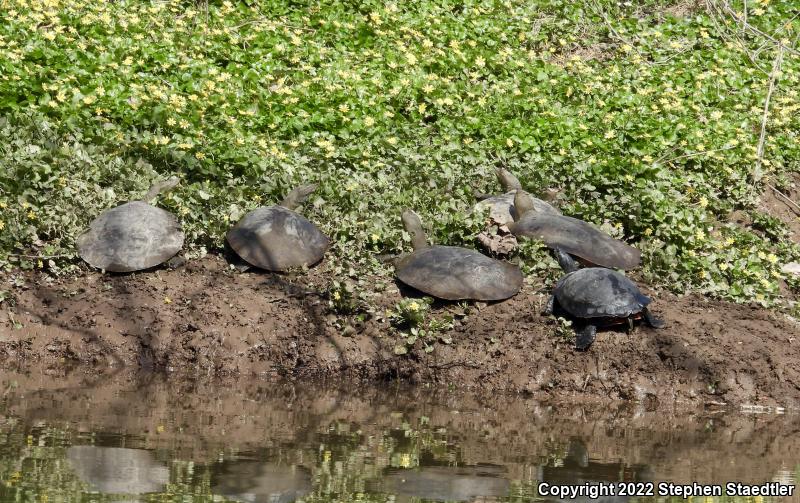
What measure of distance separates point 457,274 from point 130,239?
239 centimetres

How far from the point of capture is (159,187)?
28.0 feet

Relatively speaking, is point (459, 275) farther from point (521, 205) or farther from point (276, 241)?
point (276, 241)

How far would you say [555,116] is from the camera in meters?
10.4

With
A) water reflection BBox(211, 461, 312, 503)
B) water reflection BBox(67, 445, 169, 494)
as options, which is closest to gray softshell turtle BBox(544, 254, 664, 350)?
water reflection BBox(211, 461, 312, 503)

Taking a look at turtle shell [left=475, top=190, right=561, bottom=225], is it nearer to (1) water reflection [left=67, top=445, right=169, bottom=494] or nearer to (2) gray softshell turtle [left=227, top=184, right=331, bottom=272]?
(2) gray softshell turtle [left=227, top=184, right=331, bottom=272]

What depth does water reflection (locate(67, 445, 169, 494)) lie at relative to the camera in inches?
175

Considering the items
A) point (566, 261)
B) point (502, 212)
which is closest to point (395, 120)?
point (502, 212)

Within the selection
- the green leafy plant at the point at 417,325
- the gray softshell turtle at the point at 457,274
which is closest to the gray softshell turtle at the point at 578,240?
the gray softshell turtle at the point at 457,274

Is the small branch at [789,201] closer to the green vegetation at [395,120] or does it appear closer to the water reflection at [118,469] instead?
the green vegetation at [395,120]

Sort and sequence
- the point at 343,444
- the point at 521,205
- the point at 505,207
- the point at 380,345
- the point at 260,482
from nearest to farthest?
1. the point at 260,482
2. the point at 343,444
3. the point at 380,345
4. the point at 521,205
5. the point at 505,207

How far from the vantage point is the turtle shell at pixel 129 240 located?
7.84m

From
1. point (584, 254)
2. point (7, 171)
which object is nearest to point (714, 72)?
point (584, 254)

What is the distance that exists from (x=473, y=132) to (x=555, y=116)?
2.74 feet

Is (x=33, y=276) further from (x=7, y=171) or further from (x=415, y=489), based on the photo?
(x=415, y=489)
